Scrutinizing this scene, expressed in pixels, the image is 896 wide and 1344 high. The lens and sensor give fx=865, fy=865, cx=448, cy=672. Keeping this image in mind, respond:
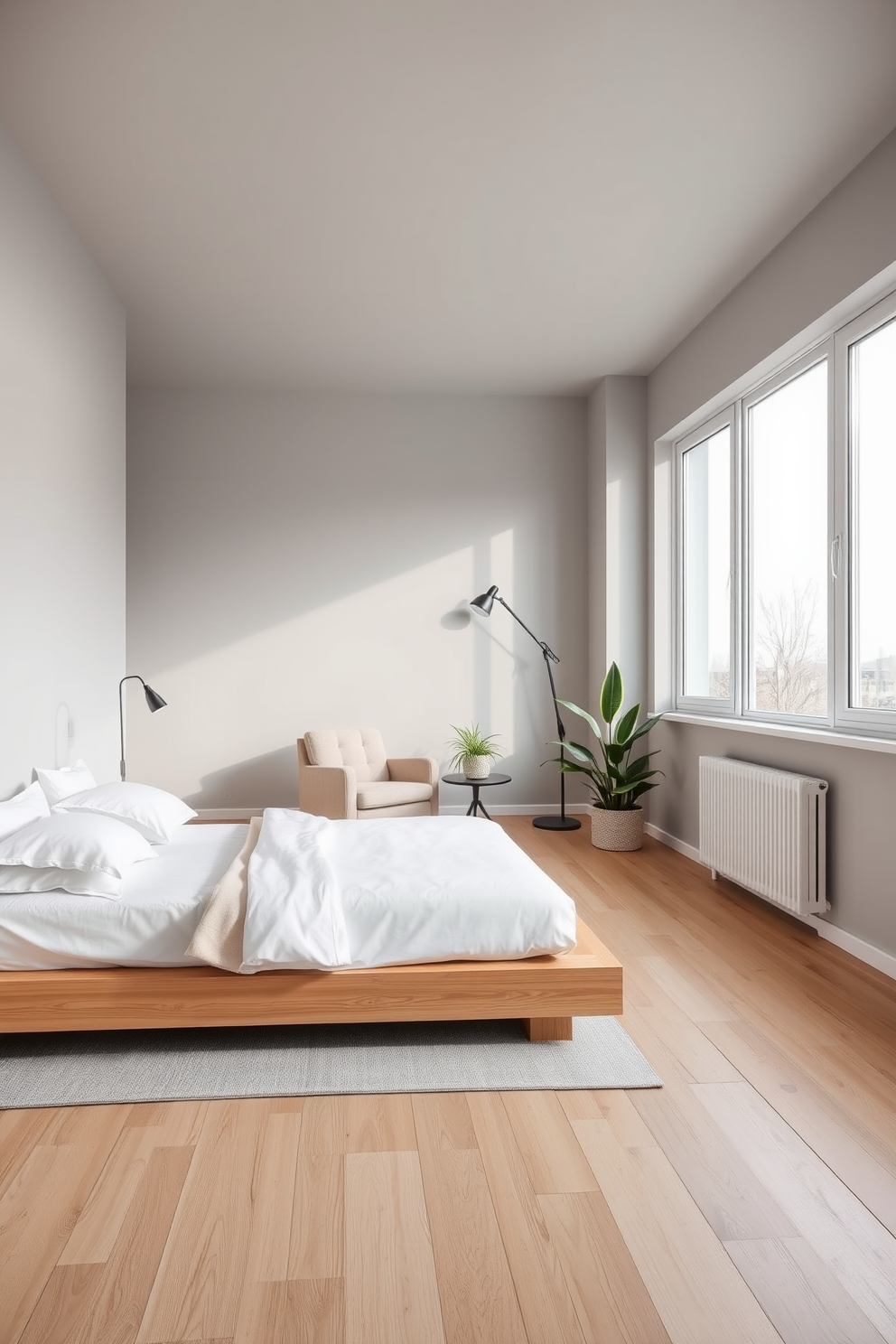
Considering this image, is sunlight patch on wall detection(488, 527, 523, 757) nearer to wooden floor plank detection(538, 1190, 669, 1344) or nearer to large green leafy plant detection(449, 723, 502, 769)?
large green leafy plant detection(449, 723, 502, 769)

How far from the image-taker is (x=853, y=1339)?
52.0 inches

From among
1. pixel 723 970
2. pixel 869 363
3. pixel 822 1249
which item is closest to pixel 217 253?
pixel 869 363

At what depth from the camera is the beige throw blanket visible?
87.7 inches

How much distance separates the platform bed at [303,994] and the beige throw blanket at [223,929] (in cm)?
7

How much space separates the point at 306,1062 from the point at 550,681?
392cm

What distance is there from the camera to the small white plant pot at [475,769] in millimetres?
5273

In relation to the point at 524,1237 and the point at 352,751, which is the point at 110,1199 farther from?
the point at 352,751

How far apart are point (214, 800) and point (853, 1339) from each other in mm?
4919

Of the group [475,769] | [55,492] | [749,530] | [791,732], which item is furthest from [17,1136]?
[749,530]

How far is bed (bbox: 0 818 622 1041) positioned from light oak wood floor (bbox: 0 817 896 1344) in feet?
0.83

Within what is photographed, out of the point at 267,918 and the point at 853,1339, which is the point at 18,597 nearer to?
the point at 267,918

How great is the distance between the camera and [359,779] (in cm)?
534

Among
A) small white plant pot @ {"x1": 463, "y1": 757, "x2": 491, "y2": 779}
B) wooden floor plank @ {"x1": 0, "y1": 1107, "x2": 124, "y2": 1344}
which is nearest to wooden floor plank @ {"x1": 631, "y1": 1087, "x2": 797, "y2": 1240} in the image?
wooden floor plank @ {"x1": 0, "y1": 1107, "x2": 124, "y2": 1344}

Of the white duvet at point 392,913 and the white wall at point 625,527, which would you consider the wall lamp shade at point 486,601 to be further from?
the white duvet at point 392,913
